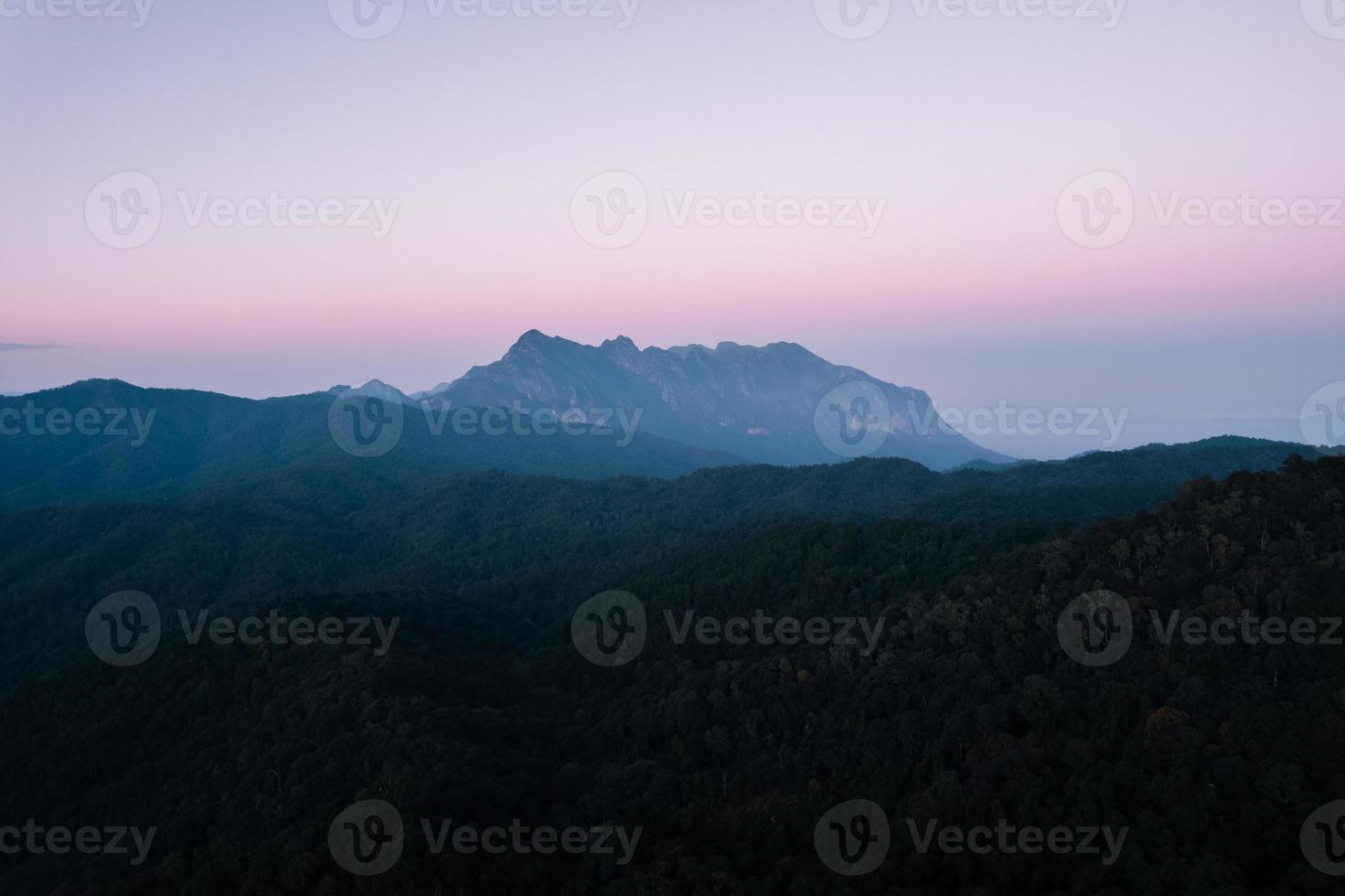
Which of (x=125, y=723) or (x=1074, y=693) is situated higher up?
(x=1074, y=693)

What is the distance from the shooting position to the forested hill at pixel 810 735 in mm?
34250

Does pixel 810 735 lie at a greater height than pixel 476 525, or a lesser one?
lesser

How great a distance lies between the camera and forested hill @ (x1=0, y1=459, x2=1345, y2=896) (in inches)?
1348

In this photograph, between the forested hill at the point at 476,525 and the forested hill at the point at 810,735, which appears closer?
the forested hill at the point at 810,735

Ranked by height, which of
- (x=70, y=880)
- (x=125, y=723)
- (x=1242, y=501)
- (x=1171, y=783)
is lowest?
(x=70, y=880)

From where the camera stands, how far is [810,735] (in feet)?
161

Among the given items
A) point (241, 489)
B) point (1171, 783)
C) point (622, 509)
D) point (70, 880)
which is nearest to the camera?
point (1171, 783)

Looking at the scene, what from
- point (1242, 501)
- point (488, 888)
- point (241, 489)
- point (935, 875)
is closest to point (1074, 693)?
point (935, 875)

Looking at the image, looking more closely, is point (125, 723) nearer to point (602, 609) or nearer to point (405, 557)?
point (602, 609)

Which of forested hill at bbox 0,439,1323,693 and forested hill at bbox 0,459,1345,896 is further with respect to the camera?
forested hill at bbox 0,439,1323,693

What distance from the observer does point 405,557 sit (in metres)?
137

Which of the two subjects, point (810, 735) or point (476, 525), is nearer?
point (810, 735)

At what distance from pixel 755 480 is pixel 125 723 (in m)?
118

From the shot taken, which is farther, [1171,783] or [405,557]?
[405,557]
